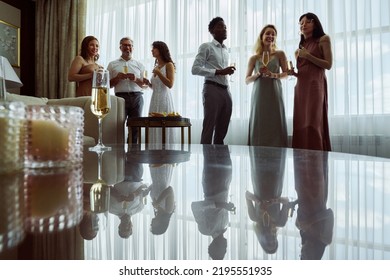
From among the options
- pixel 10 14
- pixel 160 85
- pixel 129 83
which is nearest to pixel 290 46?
pixel 160 85

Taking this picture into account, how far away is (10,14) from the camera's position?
13.9 feet

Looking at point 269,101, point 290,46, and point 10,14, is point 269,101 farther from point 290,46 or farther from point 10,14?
point 10,14

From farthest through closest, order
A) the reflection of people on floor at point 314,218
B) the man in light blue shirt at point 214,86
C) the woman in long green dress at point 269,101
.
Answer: the man in light blue shirt at point 214,86, the woman in long green dress at point 269,101, the reflection of people on floor at point 314,218

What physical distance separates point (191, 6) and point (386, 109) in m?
2.09

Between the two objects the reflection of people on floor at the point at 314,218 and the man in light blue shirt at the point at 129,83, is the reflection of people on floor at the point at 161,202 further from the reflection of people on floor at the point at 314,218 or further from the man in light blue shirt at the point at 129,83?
the man in light blue shirt at the point at 129,83

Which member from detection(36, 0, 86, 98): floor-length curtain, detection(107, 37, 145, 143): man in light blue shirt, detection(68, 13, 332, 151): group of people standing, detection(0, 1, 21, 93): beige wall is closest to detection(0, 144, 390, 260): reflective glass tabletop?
detection(68, 13, 332, 151): group of people standing

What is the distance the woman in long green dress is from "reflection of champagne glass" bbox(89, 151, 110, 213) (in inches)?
95.3

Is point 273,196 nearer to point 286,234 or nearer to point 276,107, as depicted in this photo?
point 286,234

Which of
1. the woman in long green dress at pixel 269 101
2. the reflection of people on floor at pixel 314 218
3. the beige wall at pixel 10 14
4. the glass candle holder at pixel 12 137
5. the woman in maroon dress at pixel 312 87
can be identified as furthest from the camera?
the beige wall at pixel 10 14

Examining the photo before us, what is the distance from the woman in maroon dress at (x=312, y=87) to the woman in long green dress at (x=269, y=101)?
0.42 feet

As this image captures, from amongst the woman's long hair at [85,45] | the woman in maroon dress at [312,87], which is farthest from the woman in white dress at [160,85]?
the woman in maroon dress at [312,87]

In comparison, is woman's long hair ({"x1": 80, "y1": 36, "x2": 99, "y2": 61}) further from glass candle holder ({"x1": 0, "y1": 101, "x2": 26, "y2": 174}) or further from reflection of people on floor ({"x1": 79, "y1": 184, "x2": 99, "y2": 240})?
reflection of people on floor ({"x1": 79, "y1": 184, "x2": 99, "y2": 240})

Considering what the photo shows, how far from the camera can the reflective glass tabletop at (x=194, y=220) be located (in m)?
0.14

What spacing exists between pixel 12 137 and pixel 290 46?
3027mm
